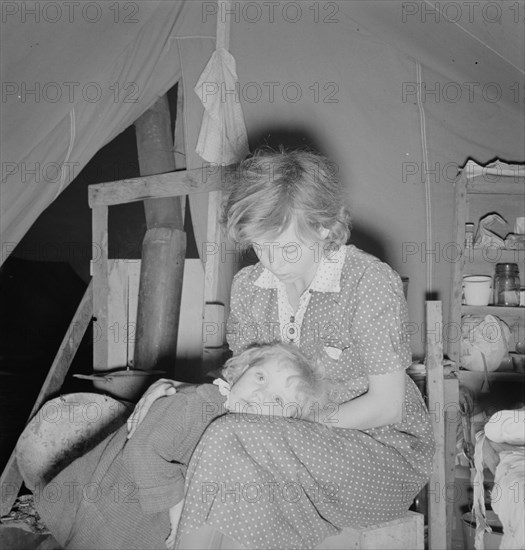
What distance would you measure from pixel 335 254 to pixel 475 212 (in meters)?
2.37

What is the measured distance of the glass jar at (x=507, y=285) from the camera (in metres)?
3.45

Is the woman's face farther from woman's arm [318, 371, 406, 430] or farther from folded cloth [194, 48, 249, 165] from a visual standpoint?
folded cloth [194, 48, 249, 165]

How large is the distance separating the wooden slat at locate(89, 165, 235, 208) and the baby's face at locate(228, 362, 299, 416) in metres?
1.88

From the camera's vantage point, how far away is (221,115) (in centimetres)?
334

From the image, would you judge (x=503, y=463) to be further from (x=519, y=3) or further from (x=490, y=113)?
(x=490, y=113)

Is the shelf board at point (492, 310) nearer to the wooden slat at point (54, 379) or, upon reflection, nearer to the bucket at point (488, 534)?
the bucket at point (488, 534)

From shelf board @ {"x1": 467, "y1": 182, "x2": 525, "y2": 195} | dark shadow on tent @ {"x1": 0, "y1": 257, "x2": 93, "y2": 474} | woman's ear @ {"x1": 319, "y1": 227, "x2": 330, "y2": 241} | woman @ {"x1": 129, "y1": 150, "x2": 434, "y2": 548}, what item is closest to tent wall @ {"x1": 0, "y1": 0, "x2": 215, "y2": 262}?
woman @ {"x1": 129, "y1": 150, "x2": 434, "y2": 548}

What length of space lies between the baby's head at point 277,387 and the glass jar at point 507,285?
2.27 m

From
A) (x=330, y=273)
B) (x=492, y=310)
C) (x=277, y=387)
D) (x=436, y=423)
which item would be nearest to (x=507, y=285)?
(x=492, y=310)

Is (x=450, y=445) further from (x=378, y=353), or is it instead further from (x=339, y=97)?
(x=339, y=97)

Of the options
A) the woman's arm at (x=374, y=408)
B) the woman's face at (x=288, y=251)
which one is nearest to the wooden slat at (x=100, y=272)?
the woman's face at (x=288, y=251)

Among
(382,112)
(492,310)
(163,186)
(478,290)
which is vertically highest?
(382,112)

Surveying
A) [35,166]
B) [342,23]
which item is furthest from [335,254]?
[342,23]

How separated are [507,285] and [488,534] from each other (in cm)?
157
